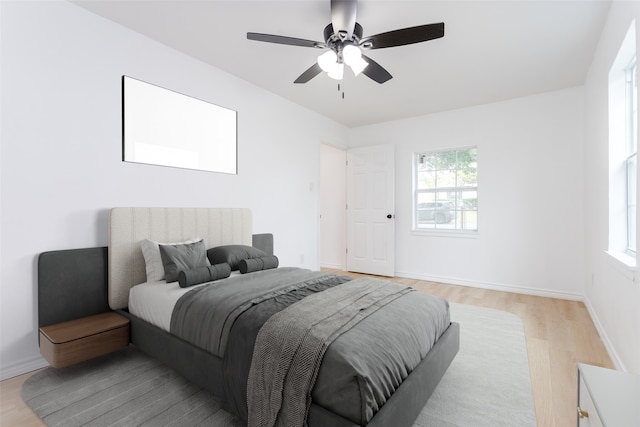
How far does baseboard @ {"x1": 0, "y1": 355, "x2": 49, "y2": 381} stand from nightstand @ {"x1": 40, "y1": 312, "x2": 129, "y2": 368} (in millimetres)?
181

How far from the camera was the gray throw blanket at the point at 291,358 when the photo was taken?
1.33m

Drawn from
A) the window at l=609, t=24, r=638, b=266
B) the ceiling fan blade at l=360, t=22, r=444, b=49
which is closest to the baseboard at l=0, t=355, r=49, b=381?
the ceiling fan blade at l=360, t=22, r=444, b=49

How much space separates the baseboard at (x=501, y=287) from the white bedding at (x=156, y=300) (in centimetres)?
370

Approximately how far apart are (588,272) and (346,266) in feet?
11.1

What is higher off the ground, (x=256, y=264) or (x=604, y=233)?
(x=604, y=233)

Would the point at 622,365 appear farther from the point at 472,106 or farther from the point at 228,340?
the point at 472,106

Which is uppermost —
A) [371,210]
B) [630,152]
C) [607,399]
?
[630,152]

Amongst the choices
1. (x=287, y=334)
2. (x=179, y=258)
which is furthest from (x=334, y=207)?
(x=287, y=334)

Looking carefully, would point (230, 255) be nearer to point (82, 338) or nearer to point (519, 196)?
point (82, 338)

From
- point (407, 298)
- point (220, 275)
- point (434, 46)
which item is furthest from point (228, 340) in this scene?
point (434, 46)

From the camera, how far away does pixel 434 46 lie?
2.85 m

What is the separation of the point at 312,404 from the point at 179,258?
5.61 ft

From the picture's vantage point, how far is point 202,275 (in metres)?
2.40

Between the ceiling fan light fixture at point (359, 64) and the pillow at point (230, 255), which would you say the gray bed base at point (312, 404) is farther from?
the ceiling fan light fixture at point (359, 64)
